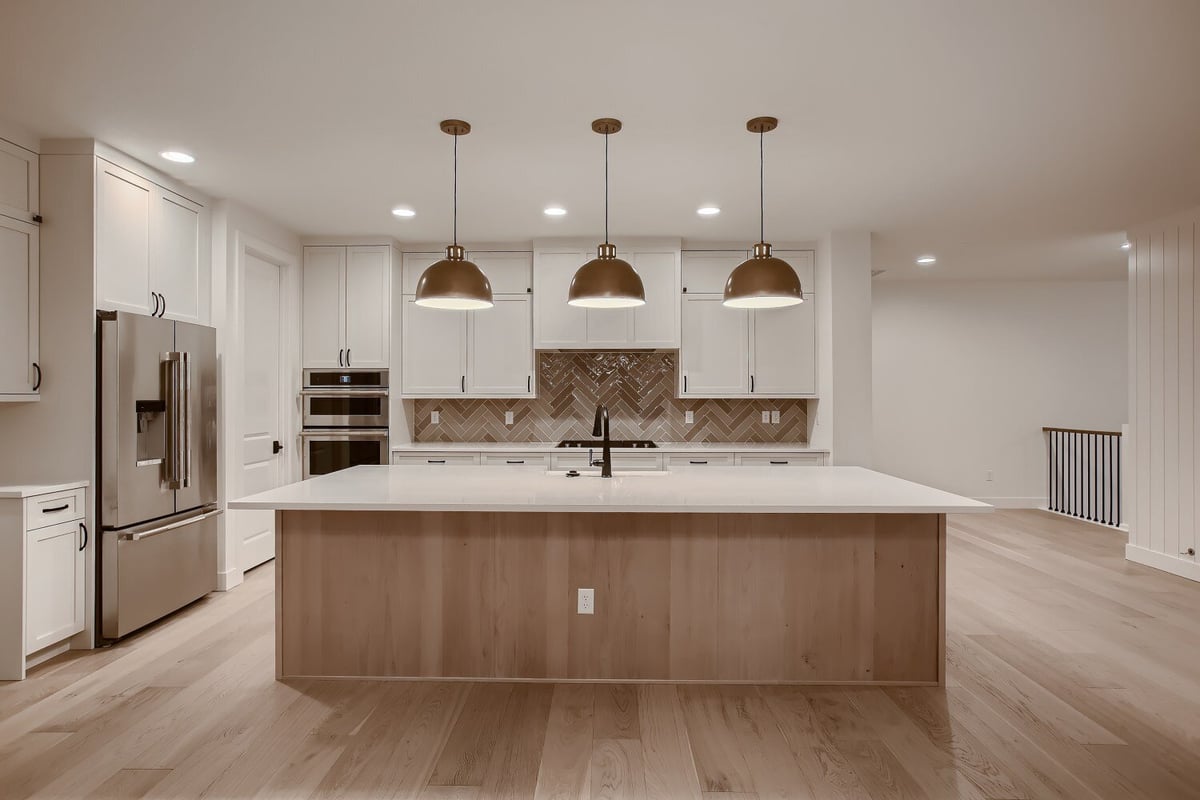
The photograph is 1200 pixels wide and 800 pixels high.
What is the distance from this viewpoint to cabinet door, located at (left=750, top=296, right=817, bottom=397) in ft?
17.7

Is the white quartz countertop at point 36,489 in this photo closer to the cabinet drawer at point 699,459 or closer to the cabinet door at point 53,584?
the cabinet door at point 53,584

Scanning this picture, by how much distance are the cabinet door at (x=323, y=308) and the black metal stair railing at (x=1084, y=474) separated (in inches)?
275

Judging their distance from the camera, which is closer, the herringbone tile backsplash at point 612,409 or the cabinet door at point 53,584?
the cabinet door at point 53,584

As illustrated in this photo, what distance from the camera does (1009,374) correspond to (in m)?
7.18

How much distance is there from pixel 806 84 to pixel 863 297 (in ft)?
8.86

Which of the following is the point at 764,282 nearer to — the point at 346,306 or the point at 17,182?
the point at 17,182

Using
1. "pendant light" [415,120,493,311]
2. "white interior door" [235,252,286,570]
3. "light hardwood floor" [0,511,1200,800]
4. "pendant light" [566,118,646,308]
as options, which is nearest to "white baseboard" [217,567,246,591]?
"white interior door" [235,252,286,570]

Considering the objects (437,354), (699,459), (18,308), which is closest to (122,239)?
(18,308)

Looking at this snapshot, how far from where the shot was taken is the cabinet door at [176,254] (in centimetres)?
375

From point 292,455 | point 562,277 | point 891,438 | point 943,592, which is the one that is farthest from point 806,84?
point 891,438

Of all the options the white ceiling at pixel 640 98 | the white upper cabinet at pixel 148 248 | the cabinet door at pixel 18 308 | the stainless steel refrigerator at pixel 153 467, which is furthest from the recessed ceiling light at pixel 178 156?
the stainless steel refrigerator at pixel 153 467

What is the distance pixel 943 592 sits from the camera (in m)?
2.80

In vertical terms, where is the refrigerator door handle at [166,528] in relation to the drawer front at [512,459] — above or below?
below

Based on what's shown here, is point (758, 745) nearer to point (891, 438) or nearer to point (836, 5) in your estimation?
point (836, 5)
